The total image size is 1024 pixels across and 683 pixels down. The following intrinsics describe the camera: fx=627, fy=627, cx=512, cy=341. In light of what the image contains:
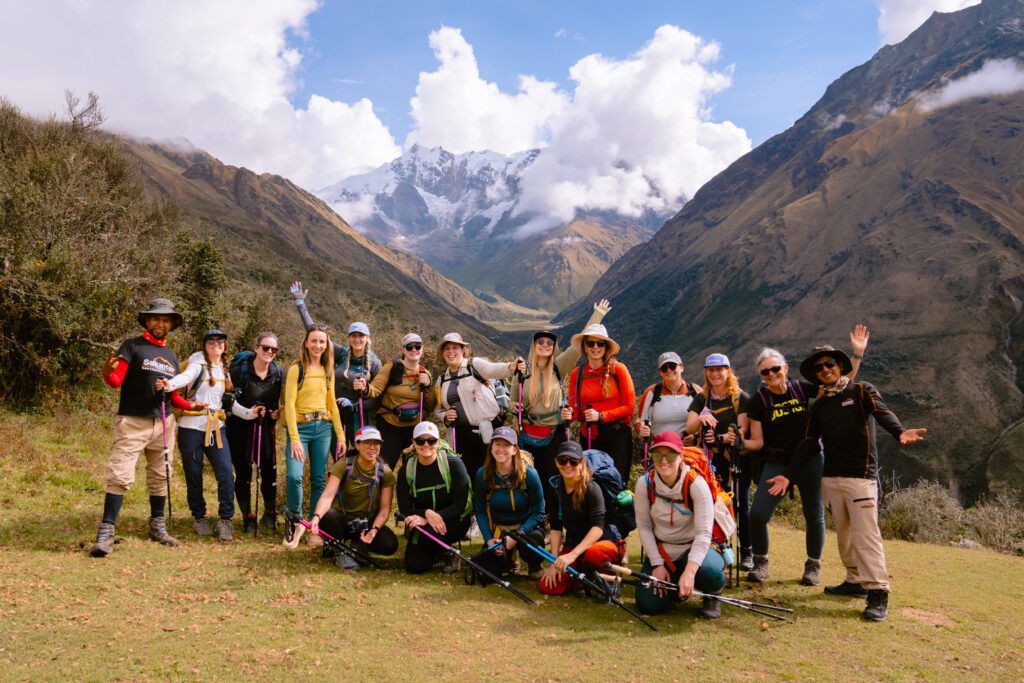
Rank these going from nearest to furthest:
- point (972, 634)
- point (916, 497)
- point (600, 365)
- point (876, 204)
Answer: point (972, 634) → point (600, 365) → point (916, 497) → point (876, 204)

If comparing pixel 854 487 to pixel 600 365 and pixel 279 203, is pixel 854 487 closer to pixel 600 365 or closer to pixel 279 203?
pixel 600 365

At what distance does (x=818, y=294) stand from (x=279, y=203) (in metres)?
158

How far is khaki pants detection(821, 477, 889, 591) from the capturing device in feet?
21.6

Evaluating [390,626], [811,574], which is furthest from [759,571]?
[390,626]

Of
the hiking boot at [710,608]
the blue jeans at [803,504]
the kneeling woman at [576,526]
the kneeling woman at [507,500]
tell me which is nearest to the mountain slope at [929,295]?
the blue jeans at [803,504]

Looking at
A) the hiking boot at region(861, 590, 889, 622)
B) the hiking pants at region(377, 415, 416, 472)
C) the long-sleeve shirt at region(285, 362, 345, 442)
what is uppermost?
the long-sleeve shirt at region(285, 362, 345, 442)

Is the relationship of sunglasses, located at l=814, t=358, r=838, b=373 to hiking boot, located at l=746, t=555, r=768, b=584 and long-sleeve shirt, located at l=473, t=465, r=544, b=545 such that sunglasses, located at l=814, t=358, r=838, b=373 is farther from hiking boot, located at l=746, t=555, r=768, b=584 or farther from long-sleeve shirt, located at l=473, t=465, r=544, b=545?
long-sleeve shirt, located at l=473, t=465, r=544, b=545

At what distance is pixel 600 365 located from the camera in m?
8.38

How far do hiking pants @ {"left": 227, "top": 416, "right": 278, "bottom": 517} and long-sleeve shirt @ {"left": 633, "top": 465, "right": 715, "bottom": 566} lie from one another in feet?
17.2

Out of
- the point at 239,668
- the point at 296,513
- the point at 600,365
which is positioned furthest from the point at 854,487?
the point at 296,513

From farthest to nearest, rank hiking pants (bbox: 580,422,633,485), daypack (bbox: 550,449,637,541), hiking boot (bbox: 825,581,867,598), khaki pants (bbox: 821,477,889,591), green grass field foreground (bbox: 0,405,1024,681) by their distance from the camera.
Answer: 1. hiking pants (bbox: 580,422,633,485)
2. daypack (bbox: 550,449,637,541)
3. hiking boot (bbox: 825,581,867,598)
4. khaki pants (bbox: 821,477,889,591)
5. green grass field foreground (bbox: 0,405,1024,681)

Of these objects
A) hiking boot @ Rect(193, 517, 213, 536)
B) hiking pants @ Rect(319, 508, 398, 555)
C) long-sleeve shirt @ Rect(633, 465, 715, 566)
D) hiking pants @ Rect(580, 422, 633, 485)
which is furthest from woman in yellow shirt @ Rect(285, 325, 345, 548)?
long-sleeve shirt @ Rect(633, 465, 715, 566)

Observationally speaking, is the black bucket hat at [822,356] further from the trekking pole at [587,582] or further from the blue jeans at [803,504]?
the trekking pole at [587,582]

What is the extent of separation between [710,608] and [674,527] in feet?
2.89
